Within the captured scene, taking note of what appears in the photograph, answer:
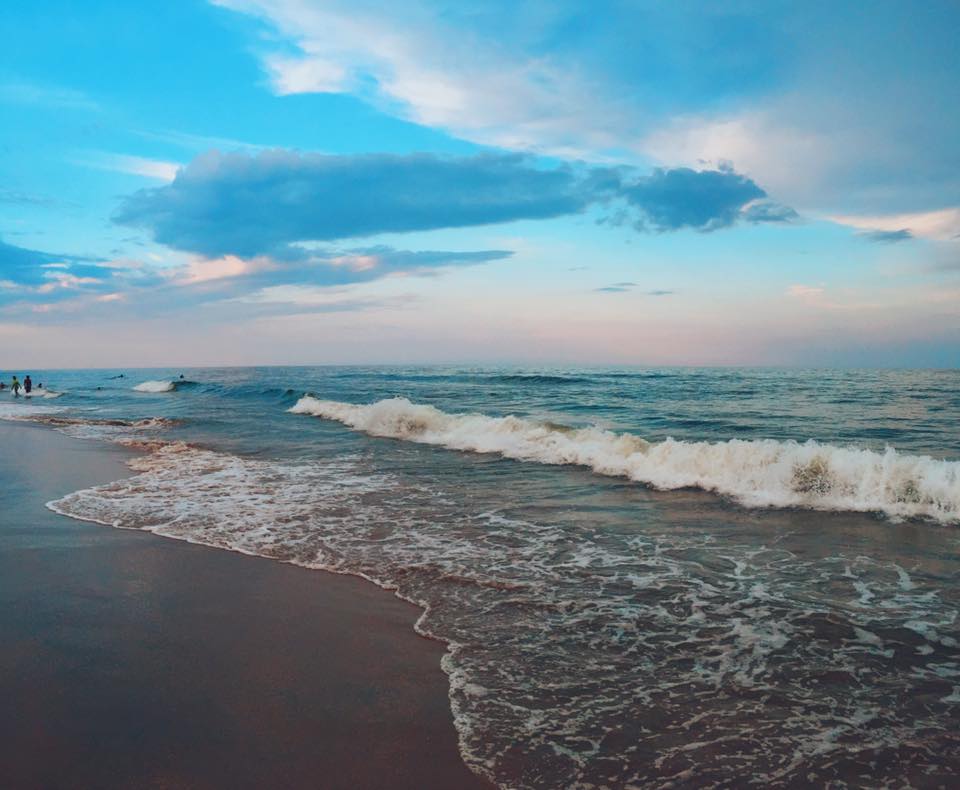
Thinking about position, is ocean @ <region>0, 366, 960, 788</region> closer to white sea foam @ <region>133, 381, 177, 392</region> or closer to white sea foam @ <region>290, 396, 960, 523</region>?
white sea foam @ <region>290, 396, 960, 523</region>

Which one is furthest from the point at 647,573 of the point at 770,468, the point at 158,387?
the point at 158,387

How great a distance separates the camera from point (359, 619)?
541cm

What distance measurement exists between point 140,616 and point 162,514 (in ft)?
14.6

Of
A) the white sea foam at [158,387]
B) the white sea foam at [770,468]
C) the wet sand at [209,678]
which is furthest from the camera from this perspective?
the white sea foam at [158,387]

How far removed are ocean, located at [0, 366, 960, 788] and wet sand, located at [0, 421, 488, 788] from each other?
1.26ft

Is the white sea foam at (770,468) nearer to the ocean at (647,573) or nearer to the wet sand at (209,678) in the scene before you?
the ocean at (647,573)

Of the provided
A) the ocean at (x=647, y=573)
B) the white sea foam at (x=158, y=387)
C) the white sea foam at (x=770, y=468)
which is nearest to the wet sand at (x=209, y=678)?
the ocean at (x=647, y=573)

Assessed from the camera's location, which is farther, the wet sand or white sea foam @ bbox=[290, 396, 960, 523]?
white sea foam @ bbox=[290, 396, 960, 523]

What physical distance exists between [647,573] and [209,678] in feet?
14.7

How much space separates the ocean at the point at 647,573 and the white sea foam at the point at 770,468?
44 millimetres

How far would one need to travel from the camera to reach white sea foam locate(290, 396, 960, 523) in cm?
980

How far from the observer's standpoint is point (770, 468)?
36.8ft

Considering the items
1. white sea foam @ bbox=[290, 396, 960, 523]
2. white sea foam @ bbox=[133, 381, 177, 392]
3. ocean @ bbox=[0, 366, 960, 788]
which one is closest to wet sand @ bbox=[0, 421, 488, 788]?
ocean @ bbox=[0, 366, 960, 788]

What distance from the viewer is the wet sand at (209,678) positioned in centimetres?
327
